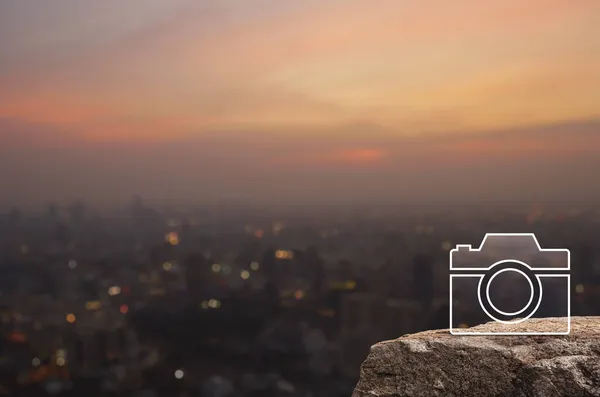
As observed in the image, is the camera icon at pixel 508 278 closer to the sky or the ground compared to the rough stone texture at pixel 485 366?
closer to the sky

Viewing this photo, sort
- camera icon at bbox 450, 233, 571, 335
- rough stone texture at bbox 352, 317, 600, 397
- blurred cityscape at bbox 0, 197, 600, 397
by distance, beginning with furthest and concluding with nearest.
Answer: blurred cityscape at bbox 0, 197, 600, 397 < camera icon at bbox 450, 233, 571, 335 < rough stone texture at bbox 352, 317, 600, 397

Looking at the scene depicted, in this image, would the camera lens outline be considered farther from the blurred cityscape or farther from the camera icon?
the blurred cityscape

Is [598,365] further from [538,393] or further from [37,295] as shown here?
[37,295]

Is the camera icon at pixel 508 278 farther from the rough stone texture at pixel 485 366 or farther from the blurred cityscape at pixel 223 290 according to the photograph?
the blurred cityscape at pixel 223 290

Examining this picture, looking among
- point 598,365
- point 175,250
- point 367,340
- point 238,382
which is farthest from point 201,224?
point 598,365

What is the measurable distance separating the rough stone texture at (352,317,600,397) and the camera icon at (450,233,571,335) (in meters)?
0.10

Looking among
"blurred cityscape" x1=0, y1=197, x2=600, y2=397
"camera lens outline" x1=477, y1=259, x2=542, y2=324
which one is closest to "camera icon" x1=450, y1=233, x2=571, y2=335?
"camera lens outline" x1=477, y1=259, x2=542, y2=324

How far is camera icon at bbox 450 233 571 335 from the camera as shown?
2.69m

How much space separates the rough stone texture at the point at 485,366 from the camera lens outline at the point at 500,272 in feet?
0.30

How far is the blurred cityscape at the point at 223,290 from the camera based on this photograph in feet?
18.5

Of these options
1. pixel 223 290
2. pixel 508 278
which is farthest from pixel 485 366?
pixel 223 290

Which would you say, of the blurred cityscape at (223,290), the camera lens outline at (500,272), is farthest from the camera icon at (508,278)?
the blurred cityscape at (223,290)

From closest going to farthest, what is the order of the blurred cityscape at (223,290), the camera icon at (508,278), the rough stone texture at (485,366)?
the rough stone texture at (485,366) → the camera icon at (508,278) → the blurred cityscape at (223,290)

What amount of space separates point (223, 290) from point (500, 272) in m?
3.48
